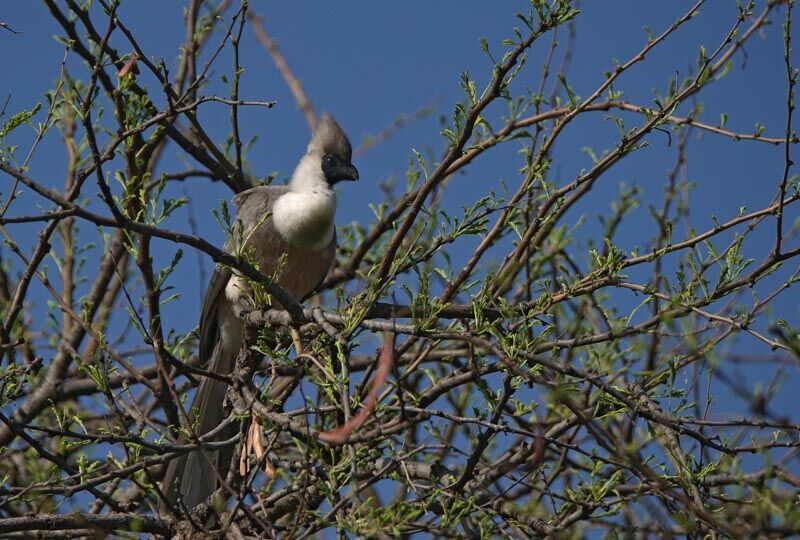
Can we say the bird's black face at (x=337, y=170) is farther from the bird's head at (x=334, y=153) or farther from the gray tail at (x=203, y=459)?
the gray tail at (x=203, y=459)

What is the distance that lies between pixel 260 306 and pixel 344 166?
5.85 ft

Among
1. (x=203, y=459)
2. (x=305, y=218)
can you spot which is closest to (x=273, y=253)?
(x=305, y=218)

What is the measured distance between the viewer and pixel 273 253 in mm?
4734

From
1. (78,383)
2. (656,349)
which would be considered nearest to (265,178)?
(78,383)

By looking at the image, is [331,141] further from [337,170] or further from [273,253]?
[273,253]

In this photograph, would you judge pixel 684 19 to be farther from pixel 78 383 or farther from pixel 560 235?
pixel 78 383

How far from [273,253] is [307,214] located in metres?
0.26

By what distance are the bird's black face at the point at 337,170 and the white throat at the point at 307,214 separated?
120 millimetres

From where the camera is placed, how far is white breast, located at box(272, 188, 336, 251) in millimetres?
4730

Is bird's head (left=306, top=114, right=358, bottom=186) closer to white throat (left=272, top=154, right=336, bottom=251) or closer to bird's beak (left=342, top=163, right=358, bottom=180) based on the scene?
bird's beak (left=342, top=163, right=358, bottom=180)

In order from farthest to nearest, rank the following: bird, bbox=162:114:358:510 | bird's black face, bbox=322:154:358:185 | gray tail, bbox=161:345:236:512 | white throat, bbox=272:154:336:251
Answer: bird's black face, bbox=322:154:358:185 < white throat, bbox=272:154:336:251 < bird, bbox=162:114:358:510 < gray tail, bbox=161:345:236:512

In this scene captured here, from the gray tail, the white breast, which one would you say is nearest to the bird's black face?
the white breast

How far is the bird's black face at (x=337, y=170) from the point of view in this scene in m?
5.20

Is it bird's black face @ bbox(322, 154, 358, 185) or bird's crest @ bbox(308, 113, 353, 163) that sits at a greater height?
bird's crest @ bbox(308, 113, 353, 163)
